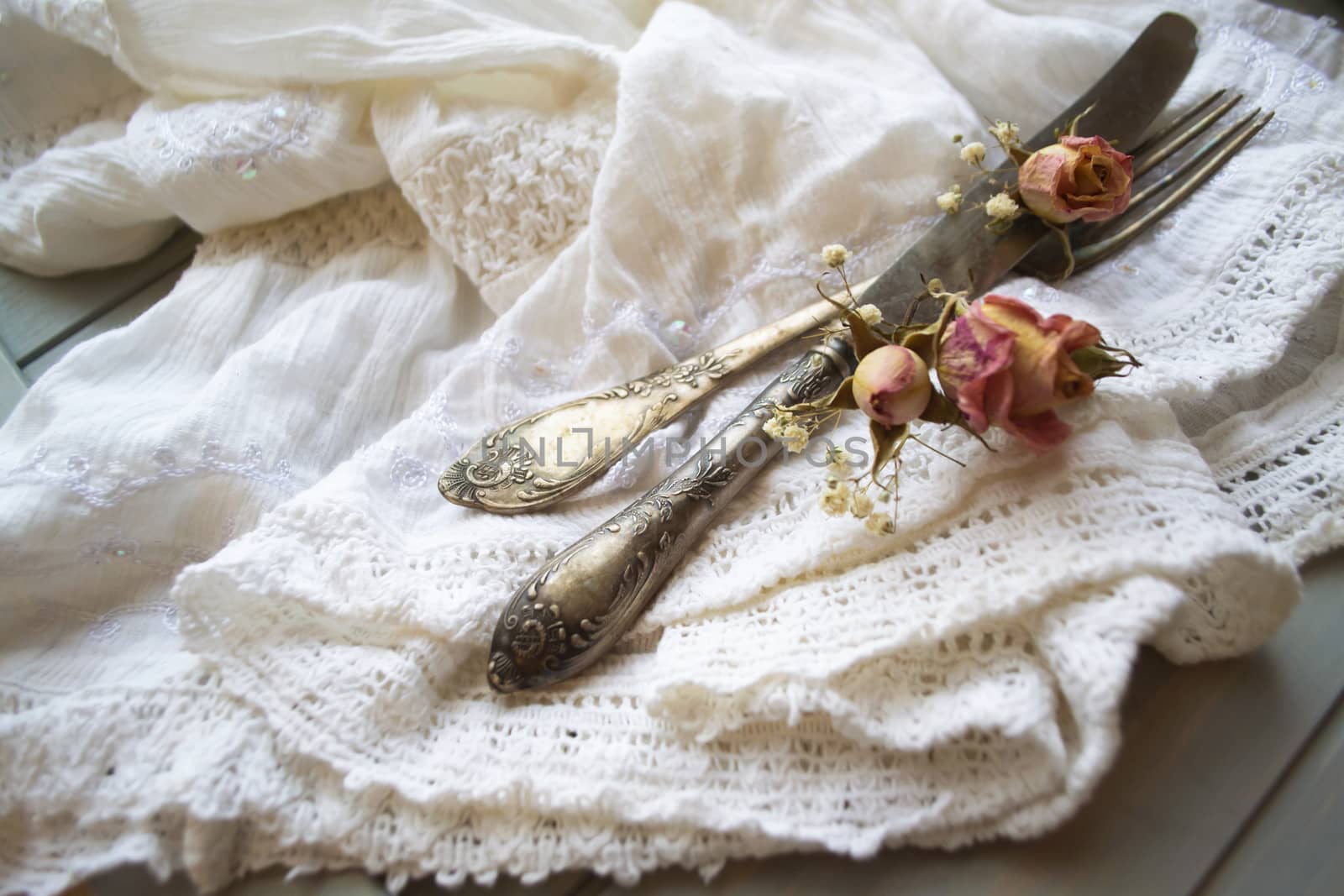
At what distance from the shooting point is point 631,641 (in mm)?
541

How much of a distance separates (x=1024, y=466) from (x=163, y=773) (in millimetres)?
512

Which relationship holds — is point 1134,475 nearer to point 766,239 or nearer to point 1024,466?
point 1024,466

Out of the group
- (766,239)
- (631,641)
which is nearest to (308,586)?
(631,641)

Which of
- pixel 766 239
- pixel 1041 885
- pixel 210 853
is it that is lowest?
pixel 210 853

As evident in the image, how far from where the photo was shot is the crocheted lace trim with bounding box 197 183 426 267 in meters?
0.76

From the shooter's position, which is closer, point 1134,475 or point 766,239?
point 1134,475

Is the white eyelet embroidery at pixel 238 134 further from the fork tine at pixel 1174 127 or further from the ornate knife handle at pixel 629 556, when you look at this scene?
the fork tine at pixel 1174 127

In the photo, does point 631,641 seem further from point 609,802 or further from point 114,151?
point 114,151

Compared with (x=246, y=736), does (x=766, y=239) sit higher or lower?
higher

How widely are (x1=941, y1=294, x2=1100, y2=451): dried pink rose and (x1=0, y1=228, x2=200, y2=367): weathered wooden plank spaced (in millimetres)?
699

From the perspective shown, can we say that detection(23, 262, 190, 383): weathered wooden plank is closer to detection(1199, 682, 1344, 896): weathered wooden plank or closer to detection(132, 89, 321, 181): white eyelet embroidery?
detection(132, 89, 321, 181): white eyelet embroidery

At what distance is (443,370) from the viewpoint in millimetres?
701

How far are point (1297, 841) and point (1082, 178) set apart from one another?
0.40 m

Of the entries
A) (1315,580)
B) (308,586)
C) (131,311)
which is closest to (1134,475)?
(1315,580)
